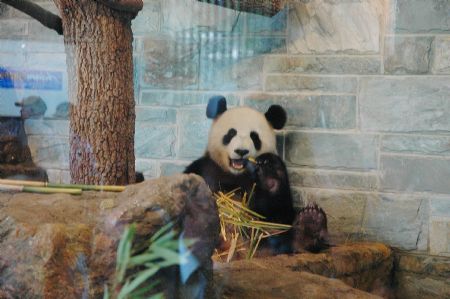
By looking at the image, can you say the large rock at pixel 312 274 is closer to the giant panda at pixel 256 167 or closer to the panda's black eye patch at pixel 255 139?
the giant panda at pixel 256 167

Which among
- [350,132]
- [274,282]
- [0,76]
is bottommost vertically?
[274,282]

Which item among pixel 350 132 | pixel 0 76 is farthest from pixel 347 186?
pixel 0 76

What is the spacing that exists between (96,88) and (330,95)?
1.23 m

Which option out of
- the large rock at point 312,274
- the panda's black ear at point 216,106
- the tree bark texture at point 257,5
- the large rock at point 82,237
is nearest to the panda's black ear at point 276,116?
the panda's black ear at point 216,106

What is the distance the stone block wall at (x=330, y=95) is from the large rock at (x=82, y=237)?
134 cm

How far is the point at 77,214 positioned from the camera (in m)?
1.37

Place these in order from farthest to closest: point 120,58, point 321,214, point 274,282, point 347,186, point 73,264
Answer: point 347,186 < point 321,214 < point 120,58 < point 274,282 < point 73,264

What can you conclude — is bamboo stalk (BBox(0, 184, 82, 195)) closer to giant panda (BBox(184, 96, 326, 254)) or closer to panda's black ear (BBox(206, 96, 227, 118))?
giant panda (BBox(184, 96, 326, 254))

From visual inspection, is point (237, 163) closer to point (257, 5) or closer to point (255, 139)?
point (255, 139)

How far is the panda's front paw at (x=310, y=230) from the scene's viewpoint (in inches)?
102

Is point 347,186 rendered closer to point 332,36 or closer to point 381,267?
point 381,267

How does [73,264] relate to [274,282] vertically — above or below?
above

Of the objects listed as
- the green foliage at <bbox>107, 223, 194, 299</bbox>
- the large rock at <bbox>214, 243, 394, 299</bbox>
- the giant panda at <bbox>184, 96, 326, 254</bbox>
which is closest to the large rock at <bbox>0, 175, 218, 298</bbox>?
the green foliage at <bbox>107, 223, 194, 299</bbox>

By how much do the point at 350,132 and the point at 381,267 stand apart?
26.1 inches
